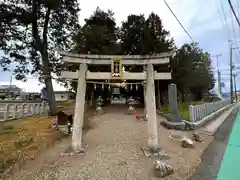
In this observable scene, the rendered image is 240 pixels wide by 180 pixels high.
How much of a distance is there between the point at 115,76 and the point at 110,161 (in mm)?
2868

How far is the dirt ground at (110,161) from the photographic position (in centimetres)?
552

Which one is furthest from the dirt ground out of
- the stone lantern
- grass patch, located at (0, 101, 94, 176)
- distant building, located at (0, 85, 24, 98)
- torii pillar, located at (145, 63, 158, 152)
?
distant building, located at (0, 85, 24, 98)

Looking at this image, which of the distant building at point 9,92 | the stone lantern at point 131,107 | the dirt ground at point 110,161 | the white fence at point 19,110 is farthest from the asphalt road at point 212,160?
the distant building at point 9,92

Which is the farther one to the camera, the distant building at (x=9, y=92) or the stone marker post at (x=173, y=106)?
the distant building at (x=9, y=92)

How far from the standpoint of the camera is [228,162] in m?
6.69

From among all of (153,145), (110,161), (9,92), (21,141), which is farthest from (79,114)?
(9,92)

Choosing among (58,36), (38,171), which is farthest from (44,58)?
(38,171)

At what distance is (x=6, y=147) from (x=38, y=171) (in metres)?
1.94

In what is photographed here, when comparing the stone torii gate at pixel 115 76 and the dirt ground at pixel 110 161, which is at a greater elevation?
the stone torii gate at pixel 115 76

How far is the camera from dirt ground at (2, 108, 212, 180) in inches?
217

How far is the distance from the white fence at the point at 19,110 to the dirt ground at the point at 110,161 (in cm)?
638

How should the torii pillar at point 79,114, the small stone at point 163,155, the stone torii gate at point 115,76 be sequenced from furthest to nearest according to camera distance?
the stone torii gate at point 115,76 → the torii pillar at point 79,114 → the small stone at point 163,155

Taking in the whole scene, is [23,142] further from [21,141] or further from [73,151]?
[73,151]

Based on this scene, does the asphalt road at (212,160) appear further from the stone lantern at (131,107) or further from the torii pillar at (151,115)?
the stone lantern at (131,107)
